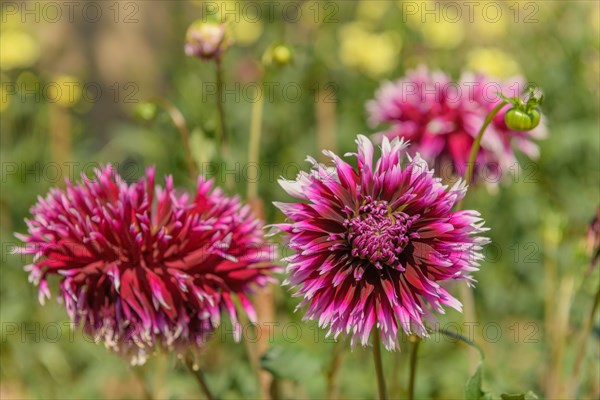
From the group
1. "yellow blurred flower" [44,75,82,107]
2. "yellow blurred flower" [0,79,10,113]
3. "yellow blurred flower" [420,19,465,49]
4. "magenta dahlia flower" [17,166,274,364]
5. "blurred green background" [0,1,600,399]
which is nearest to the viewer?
"magenta dahlia flower" [17,166,274,364]

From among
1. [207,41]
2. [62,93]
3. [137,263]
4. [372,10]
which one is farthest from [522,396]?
[372,10]

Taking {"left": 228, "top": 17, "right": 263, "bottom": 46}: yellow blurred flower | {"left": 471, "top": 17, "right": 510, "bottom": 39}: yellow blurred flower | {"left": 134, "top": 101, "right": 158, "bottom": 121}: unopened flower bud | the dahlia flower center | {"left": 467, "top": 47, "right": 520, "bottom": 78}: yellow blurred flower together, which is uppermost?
{"left": 471, "top": 17, "right": 510, "bottom": 39}: yellow blurred flower

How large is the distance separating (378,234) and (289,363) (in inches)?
17.3

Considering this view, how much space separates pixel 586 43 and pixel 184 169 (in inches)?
72.8

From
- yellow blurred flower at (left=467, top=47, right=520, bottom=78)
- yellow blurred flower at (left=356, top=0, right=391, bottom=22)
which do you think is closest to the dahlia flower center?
yellow blurred flower at (left=467, top=47, right=520, bottom=78)

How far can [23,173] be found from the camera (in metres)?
2.46

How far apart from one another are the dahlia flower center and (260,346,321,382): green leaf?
39 centimetres

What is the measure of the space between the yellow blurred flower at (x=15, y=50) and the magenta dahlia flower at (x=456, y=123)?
4.91 feet

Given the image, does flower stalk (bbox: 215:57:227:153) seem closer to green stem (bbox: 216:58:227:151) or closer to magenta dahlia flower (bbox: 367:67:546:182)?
green stem (bbox: 216:58:227:151)

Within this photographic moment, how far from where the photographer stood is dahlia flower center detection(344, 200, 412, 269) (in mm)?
851

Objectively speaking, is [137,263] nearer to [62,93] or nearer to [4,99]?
[62,93]

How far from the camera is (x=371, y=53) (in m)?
2.74

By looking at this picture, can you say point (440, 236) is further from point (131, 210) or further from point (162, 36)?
point (162, 36)

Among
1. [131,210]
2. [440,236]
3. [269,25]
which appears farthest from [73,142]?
[440,236]
